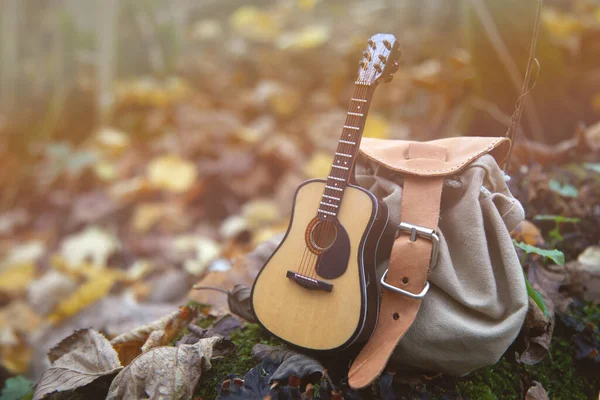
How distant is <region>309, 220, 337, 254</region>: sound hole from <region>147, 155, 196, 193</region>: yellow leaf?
2348 mm

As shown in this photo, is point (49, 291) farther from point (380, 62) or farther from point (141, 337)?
point (380, 62)

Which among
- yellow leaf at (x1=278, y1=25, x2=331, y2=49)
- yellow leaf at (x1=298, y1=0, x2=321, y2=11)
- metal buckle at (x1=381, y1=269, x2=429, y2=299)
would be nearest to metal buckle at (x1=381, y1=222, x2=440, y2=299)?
metal buckle at (x1=381, y1=269, x2=429, y2=299)

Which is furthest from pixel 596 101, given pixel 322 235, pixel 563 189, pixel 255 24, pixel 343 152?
pixel 255 24

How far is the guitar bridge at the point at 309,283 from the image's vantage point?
1.20 m

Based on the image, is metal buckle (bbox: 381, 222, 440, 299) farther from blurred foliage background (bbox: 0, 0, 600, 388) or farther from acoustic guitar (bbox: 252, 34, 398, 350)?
blurred foliage background (bbox: 0, 0, 600, 388)

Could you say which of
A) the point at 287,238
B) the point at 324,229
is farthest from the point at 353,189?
the point at 287,238

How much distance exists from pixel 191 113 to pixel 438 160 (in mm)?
3157

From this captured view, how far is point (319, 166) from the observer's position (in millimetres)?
3299

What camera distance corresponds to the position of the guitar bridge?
120 centimetres

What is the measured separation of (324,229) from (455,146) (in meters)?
0.47

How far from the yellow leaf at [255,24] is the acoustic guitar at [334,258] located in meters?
3.54

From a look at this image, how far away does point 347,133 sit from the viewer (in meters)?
1.32

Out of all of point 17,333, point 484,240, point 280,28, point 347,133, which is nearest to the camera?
point 484,240

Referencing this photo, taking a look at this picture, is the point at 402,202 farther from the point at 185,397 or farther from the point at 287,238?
the point at 185,397
